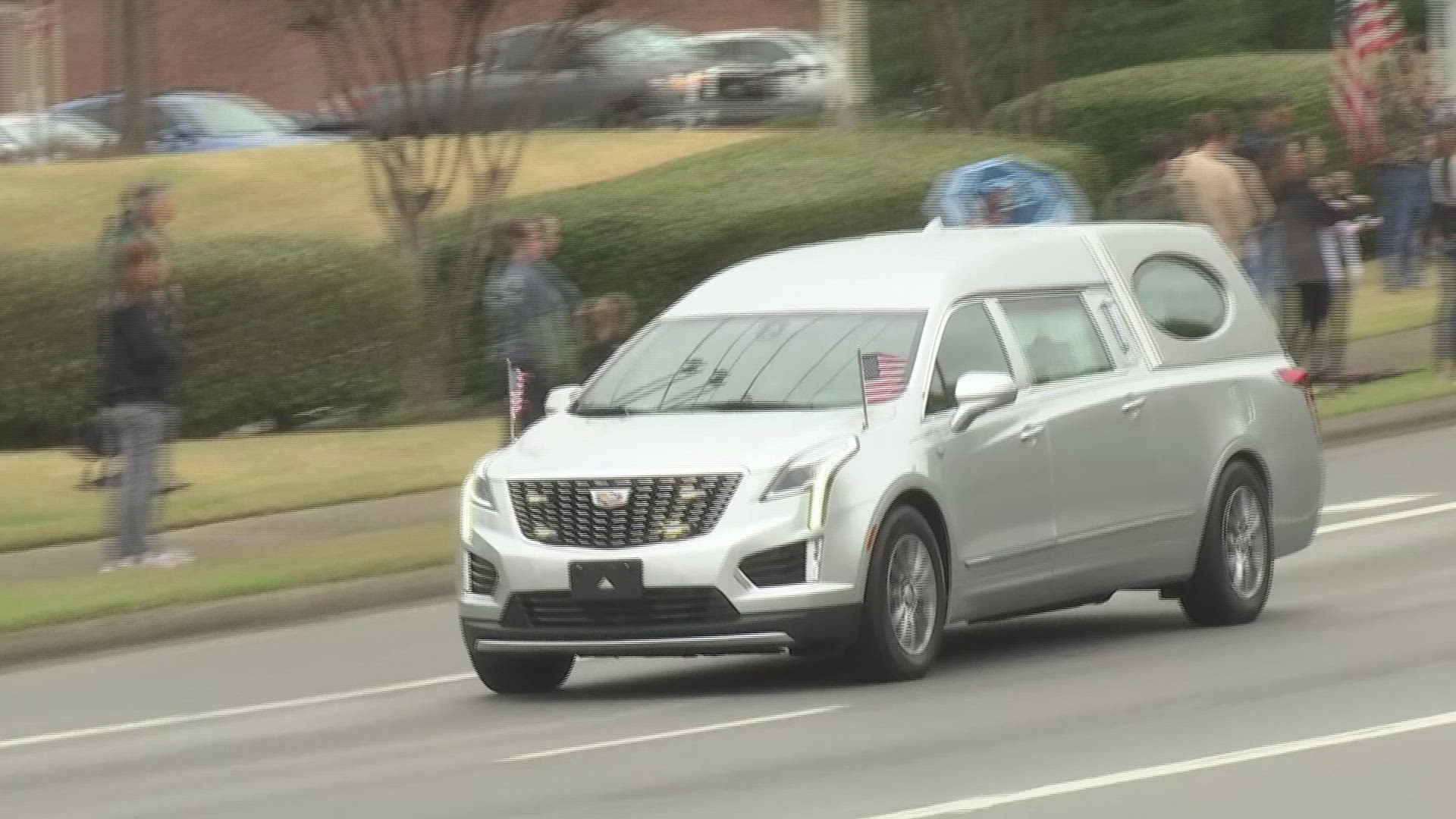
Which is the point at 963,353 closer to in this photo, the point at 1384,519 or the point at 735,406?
the point at 735,406

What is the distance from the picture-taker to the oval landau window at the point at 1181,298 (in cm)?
1294

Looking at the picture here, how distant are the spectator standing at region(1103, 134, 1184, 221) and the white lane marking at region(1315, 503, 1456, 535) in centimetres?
564

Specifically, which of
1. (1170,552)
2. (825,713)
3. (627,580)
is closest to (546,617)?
(627,580)

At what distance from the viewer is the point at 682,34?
39.8m

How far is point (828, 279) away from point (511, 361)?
17.0ft

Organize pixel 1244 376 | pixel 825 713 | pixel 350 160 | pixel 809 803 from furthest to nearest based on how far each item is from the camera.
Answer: pixel 350 160 → pixel 1244 376 → pixel 825 713 → pixel 809 803

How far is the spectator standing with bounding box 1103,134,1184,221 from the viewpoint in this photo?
71.2 ft

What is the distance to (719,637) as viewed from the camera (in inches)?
423

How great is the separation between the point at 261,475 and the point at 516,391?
15.2ft

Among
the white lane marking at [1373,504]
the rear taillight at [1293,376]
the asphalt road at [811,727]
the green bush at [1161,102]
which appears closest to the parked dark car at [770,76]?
the green bush at [1161,102]

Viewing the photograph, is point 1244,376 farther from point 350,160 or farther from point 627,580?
point 350,160

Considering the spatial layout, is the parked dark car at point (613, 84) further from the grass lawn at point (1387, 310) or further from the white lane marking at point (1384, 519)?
the white lane marking at point (1384, 519)

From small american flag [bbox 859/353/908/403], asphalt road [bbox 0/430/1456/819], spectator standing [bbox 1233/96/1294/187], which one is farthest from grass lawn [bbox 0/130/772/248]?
small american flag [bbox 859/353/908/403]

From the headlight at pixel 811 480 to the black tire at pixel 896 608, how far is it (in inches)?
10.7
